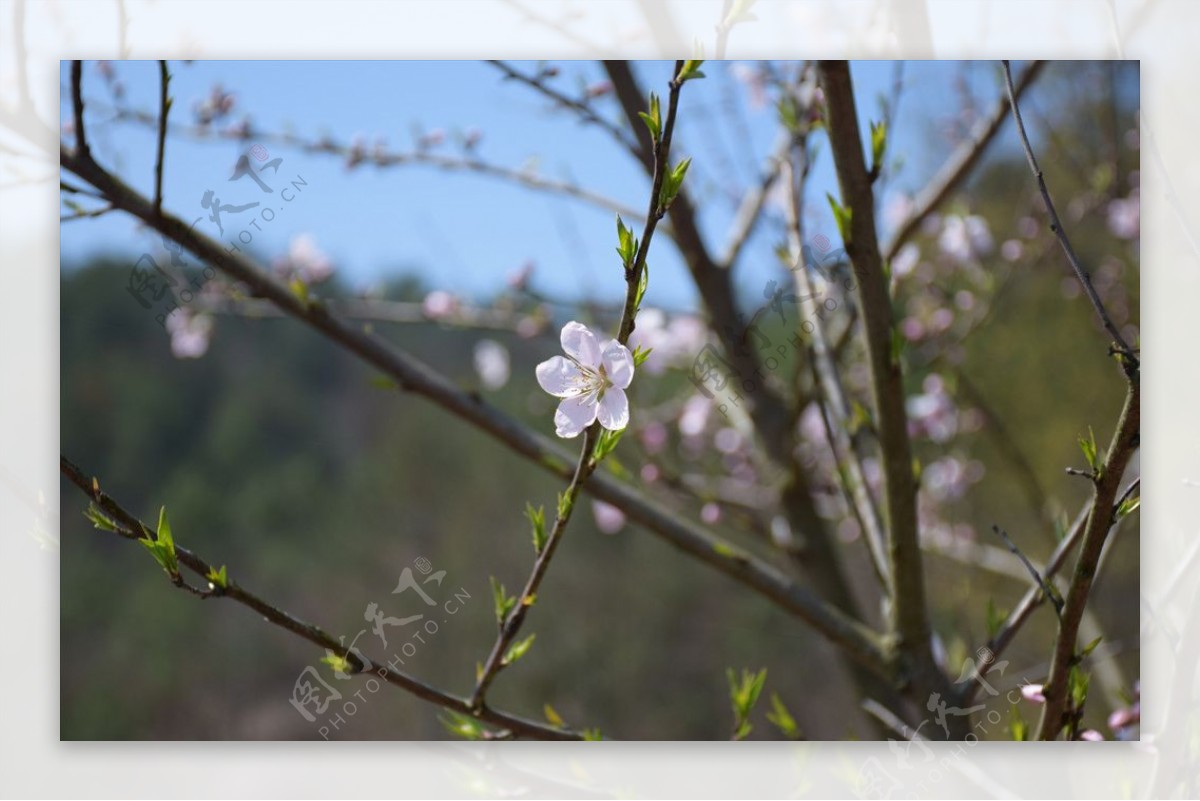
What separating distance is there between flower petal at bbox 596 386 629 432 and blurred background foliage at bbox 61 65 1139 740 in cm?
98

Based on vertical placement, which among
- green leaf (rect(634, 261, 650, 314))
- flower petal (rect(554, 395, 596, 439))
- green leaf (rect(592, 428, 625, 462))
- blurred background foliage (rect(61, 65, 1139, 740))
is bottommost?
blurred background foliage (rect(61, 65, 1139, 740))

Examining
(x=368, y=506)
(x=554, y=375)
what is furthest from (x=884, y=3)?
(x=368, y=506)

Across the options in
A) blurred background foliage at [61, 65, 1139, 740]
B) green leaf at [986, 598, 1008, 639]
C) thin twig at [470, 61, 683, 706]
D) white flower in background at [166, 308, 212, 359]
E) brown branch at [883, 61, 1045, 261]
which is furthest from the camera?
blurred background foliage at [61, 65, 1139, 740]

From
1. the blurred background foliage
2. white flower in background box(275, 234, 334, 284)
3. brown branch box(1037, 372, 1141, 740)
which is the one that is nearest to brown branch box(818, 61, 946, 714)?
brown branch box(1037, 372, 1141, 740)

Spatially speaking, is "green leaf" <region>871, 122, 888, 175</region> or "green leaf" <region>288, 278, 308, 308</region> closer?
"green leaf" <region>871, 122, 888, 175</region>

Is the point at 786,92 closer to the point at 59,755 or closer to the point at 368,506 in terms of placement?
the point at 59,755

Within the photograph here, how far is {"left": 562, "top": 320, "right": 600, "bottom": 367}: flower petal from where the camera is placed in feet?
2.00

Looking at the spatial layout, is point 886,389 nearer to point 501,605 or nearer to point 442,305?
point 501,605

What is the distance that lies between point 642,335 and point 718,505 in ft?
1.16

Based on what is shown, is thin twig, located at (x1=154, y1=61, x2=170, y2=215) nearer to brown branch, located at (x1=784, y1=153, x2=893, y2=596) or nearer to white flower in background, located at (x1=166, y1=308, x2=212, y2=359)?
brown branch, located at (x1=784, y1=153, x2=893, y2=596)

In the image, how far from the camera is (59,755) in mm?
1092

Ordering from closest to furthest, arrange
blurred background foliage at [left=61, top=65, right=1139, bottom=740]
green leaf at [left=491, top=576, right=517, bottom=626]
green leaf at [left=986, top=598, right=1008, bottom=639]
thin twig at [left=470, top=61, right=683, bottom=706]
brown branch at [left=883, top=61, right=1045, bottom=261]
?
thin twig at [left=470, top=61, right=683, bottom=706]
green leaf at [left=491, top=576, right=517, bottom=626]
green leaf at [left=986, top=598, right=1008, bottom=639]
brown branch at [left=883, top=61, right=1045, bottom=261]
blurred background foliage at [left=61, top=65, right=1139, bottom=740]

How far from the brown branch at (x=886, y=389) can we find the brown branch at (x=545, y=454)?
0.13 feet

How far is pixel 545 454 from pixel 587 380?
293 millimetres
